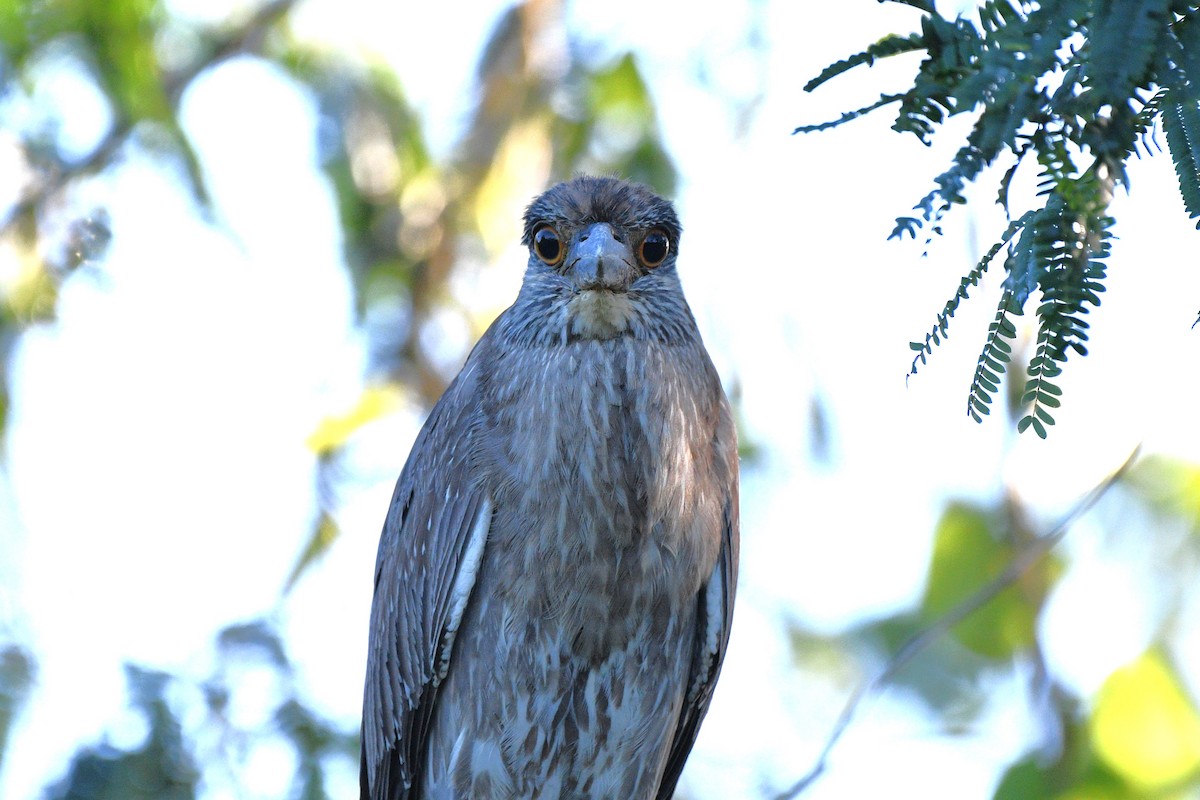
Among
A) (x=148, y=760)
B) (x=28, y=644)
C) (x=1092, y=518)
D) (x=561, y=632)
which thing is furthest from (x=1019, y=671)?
(x=28, y=644)

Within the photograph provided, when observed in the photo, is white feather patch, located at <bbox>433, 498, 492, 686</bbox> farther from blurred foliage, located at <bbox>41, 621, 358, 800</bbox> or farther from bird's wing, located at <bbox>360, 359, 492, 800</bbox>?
blurred foliage, located at <bbox>41, 621, 358, 800</bbox>

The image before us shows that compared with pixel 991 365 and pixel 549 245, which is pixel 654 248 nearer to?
pixel 549 245

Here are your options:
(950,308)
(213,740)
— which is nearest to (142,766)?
(213,740)

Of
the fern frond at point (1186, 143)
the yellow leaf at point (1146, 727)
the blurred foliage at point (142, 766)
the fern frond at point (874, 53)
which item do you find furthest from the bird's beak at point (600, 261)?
the yellow leaf at point (1146, 727)

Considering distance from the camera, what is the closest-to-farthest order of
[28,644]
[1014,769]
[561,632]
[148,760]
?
[561,632], [148,760], [1014,769], [28,644]

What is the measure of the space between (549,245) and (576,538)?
0.93 meters

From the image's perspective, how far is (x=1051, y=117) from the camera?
2.14 m

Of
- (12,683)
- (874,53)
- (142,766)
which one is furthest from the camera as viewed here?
(12,683)

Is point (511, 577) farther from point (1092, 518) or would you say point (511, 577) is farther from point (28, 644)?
point (1092, 518)

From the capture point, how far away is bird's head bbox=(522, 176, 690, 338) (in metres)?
3.71

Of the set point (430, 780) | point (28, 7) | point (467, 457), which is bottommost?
point (430, 780)

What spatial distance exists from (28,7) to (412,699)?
12.5 feet

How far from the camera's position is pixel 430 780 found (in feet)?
12.9

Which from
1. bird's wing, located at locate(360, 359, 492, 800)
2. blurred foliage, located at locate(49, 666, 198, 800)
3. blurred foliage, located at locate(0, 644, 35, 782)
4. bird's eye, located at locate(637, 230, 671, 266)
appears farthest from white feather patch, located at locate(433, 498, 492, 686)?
blurred foliage, located at locate(0, 644, 35, 782)
